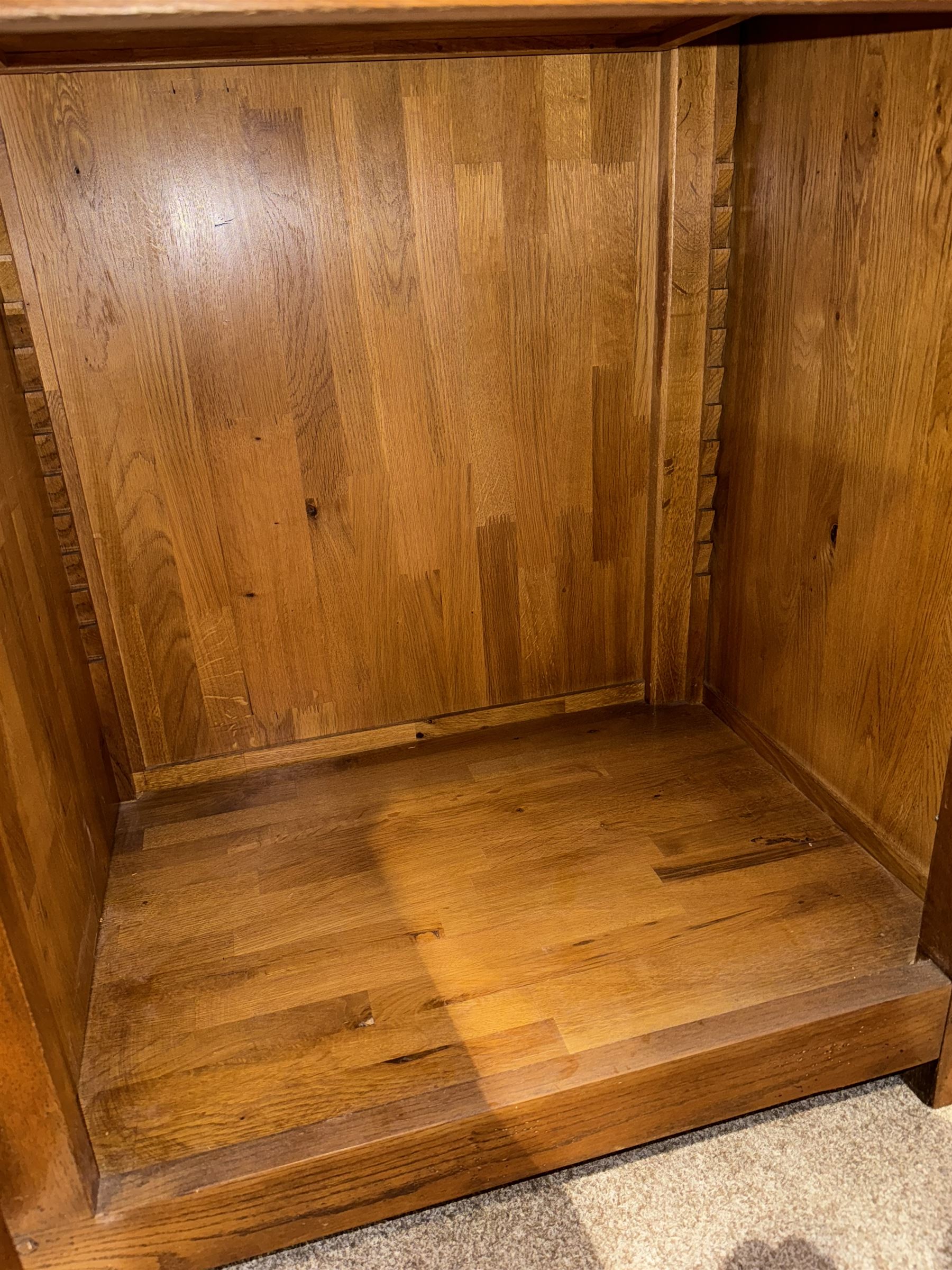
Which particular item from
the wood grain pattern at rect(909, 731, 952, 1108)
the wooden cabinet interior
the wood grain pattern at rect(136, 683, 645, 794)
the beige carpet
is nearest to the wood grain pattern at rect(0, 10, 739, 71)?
the wooden cabinet interior

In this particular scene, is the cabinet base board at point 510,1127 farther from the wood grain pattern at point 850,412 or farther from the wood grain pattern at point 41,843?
the wood grain pattern at point 850,412

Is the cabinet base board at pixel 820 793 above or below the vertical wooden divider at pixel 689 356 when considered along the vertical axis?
below

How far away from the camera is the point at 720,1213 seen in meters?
1.04

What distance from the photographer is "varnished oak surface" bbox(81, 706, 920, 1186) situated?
41.3 inches

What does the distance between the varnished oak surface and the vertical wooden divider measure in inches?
8.7

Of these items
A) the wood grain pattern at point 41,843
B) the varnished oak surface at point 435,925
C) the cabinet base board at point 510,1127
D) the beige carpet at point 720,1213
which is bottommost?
the beige carpet at point 720,1213

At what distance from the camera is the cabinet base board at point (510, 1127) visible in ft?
3.08

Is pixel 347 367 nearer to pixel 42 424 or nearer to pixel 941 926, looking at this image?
pixel 42 424

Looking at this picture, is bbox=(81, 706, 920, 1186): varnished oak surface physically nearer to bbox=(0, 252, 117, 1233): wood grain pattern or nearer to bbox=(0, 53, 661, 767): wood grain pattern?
bbox=(0, 252, 117, 1233): wood grain pattern

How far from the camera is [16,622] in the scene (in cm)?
109

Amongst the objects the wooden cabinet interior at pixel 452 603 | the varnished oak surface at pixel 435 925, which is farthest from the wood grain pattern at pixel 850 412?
the varnished oak surface at pixel 435 925

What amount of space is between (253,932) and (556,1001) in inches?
17.7

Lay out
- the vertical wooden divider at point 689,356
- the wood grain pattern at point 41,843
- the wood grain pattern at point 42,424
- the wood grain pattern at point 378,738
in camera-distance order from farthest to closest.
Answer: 1. the wood grain pattern at point 378,738
2. the vertical wooden divider at point 689,356
3. the wood grain pattern at point 42,424
4. the wood grain pattern at point 41,843

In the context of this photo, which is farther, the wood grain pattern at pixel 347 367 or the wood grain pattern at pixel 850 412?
the wood grain pattern at pixel 347 367
